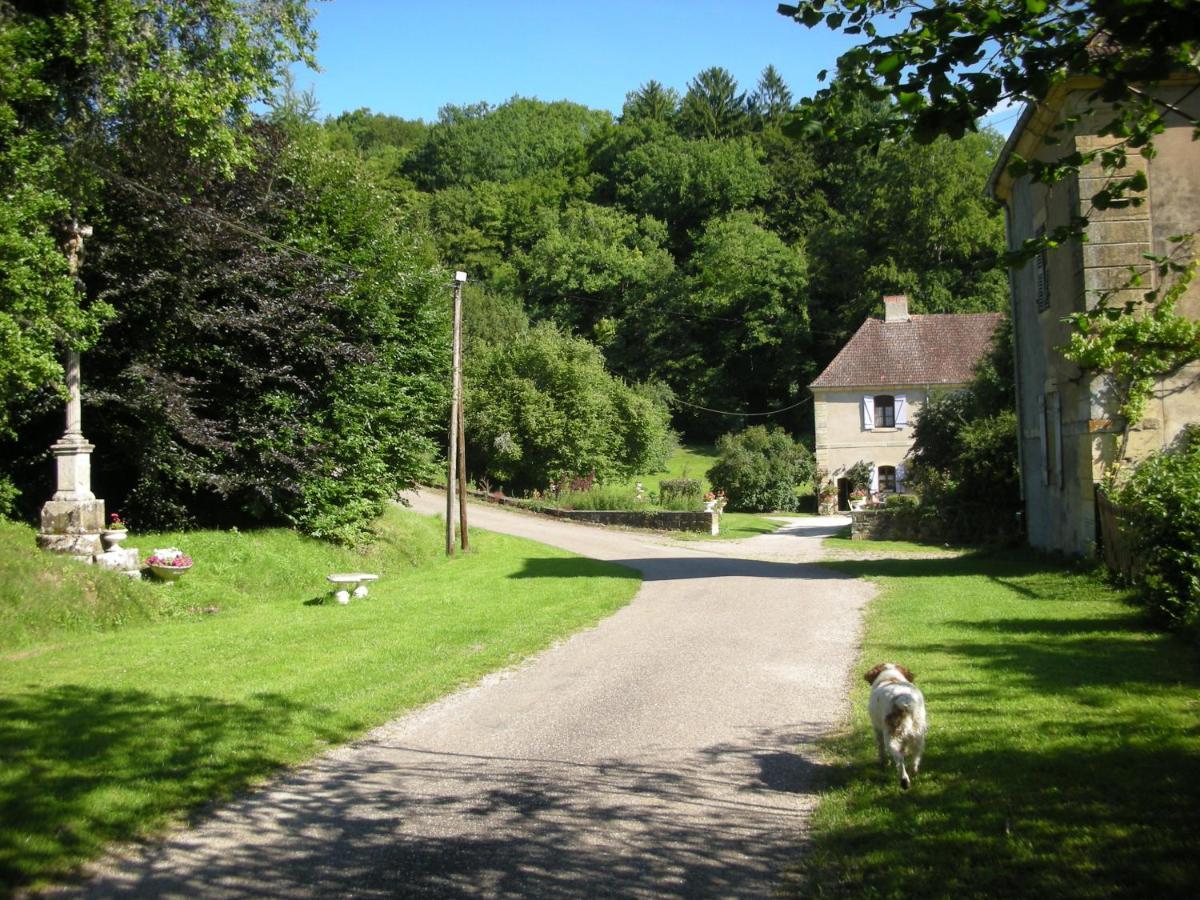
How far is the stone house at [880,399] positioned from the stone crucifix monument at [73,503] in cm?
3666

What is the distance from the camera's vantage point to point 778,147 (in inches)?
3120

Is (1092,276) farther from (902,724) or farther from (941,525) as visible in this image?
(902,724)

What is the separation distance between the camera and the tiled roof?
157 feet

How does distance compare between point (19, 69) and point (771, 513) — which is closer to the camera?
point (19, 69)

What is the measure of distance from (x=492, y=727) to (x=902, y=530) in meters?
23.0

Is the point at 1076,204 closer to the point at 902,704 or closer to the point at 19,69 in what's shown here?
the point at 902,704

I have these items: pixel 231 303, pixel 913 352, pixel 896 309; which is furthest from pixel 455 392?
pixel 896 309

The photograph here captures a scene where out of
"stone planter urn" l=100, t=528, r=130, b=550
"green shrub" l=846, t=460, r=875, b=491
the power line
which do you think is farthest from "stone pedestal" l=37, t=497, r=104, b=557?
the power line

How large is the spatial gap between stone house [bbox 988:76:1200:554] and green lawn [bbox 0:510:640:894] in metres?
7.91

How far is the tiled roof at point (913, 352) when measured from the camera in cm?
4788

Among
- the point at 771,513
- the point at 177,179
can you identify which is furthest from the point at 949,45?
the point at 771,513

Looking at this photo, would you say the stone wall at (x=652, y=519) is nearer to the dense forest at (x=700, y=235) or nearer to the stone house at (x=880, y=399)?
the stone house at (x=880, y=399)

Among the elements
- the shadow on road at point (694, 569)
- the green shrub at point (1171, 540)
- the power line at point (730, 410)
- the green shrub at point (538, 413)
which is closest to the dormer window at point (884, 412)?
the green shrub at point (538, 413)

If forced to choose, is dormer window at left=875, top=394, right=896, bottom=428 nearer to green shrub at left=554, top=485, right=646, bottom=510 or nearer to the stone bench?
green shrub at left=554, top=485, right=646, bottom=510
